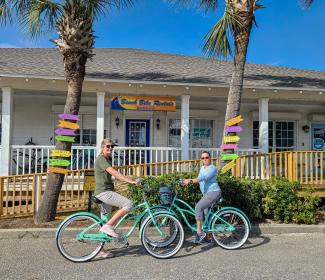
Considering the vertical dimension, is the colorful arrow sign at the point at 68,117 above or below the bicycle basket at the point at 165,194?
above

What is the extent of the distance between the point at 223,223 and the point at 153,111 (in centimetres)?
758

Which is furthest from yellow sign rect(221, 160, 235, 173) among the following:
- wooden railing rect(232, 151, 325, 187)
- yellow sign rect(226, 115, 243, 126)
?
wooden railing rect(232, 151, 325, 187)

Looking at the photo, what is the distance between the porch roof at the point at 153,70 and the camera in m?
10.1

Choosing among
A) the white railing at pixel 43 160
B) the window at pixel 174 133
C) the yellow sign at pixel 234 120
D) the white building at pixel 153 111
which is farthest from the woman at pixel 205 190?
the window at pixel 174 133

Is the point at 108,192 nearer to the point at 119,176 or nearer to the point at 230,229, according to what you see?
the point at 119,176

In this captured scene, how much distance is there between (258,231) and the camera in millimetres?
6289

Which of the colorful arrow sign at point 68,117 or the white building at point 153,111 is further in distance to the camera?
the white building at point 153,111

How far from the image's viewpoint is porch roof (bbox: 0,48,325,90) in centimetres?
1012

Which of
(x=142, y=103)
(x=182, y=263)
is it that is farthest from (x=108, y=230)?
(x=142, y=103)

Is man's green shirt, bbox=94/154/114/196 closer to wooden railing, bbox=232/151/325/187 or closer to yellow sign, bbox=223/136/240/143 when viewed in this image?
yellow sign, bbox=223/136/240/143

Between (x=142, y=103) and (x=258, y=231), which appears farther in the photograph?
(x=142, y=103)

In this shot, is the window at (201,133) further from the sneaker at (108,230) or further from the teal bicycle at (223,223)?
the sneaker at (108,230)

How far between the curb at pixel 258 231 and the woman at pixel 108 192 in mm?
1720

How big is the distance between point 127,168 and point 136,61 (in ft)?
22.9
